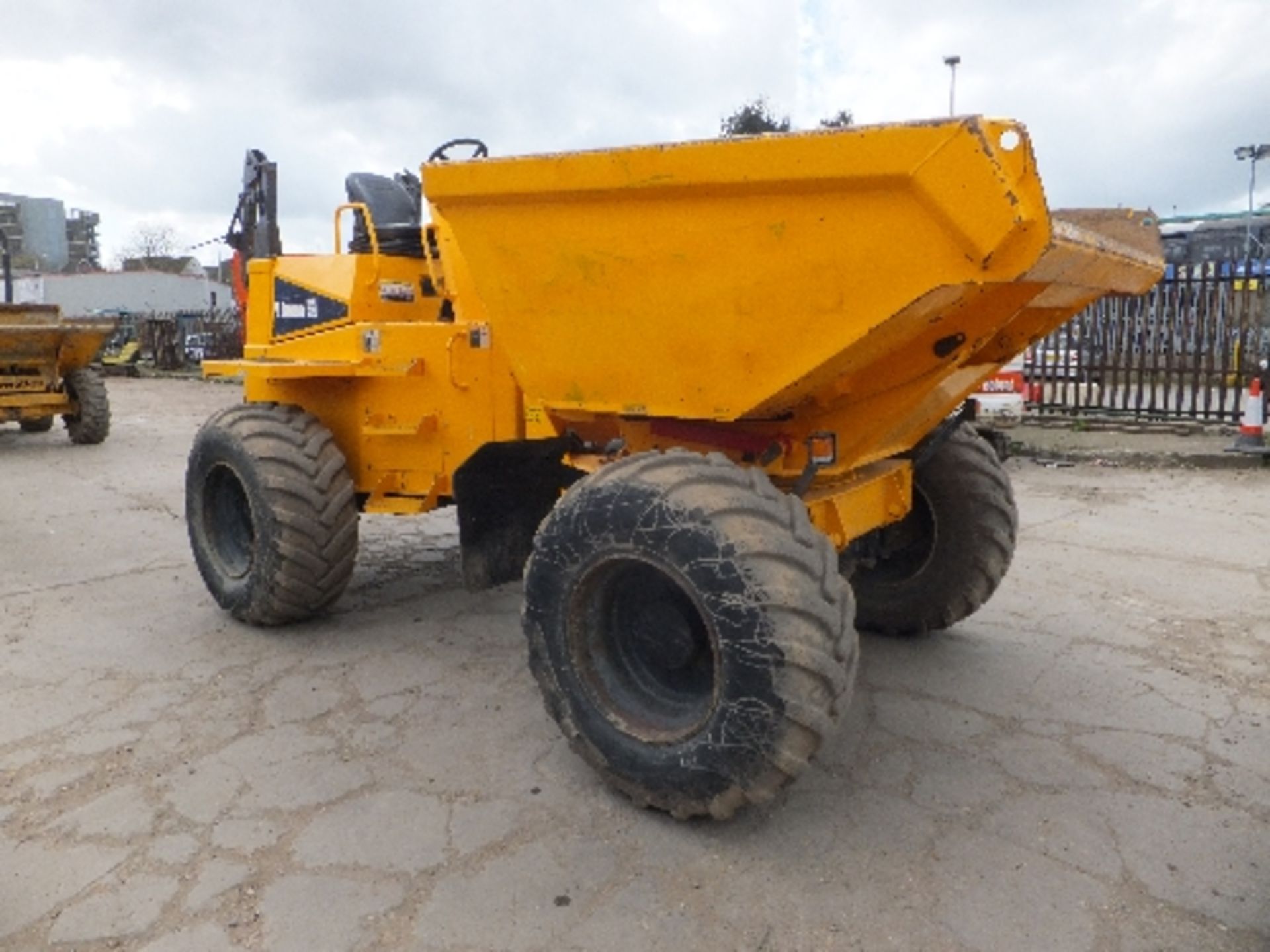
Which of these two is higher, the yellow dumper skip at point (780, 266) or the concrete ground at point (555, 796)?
the yellow dumper skip at point (780, 266)

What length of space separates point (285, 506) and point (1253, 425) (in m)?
8.37

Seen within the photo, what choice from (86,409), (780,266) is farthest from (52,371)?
(780,266)

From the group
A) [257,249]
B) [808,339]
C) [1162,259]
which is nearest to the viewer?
[808,339]

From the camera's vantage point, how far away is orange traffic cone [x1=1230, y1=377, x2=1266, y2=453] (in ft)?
28.0

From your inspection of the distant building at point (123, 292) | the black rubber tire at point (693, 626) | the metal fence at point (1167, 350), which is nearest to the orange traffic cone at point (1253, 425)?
the metal fence at point (1167, 350)

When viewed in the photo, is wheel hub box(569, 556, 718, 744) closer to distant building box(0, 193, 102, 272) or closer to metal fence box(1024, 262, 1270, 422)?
metal fence box(1024, 262, 1270, 422)

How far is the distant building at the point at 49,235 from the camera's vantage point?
40.8m

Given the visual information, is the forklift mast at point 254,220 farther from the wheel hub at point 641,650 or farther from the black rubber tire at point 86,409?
the black rubber tire at point 86,409

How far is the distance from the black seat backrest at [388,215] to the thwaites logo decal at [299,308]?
275mm

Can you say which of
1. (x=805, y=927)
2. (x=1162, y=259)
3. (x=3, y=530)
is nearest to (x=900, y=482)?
(x=1162, y=259)

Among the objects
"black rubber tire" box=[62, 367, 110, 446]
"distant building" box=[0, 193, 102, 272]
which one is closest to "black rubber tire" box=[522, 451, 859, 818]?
"black rubber tire" box=[62, 367, 110, 446]

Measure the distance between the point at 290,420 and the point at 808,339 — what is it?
8.39 feet

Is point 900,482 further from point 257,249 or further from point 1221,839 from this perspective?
point 257,249

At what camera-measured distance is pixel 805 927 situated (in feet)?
7.38
